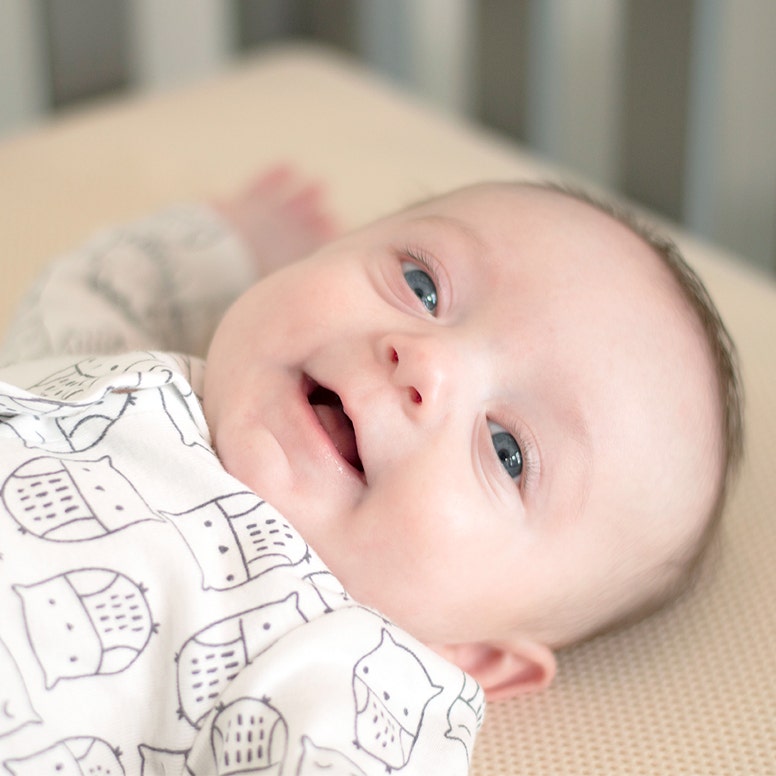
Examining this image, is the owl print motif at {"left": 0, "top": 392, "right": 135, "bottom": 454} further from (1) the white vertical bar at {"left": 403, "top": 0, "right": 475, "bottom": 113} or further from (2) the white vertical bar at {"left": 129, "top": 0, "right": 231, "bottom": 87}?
(2) the white vertical bar at {"left": 129, "top": 0, "right": 231, "bottom": 87}

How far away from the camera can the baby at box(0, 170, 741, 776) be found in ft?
2.43

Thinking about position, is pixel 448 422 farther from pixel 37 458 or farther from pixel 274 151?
pixel 274 151

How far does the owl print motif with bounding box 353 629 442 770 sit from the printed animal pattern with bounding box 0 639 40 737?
0.20 m

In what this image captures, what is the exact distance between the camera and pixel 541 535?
2.78 feet

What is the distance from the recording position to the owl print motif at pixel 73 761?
713 mm

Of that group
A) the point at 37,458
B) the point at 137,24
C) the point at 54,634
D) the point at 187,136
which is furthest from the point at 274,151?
the point at 54,634

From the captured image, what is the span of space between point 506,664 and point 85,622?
0.34 metres

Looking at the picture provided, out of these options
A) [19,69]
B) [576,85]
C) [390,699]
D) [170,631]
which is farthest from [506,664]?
[19,69]

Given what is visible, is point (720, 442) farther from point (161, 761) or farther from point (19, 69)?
point (19, 69)

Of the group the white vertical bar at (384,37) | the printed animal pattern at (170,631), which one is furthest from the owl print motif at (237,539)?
the white vertical bar at (384,37)

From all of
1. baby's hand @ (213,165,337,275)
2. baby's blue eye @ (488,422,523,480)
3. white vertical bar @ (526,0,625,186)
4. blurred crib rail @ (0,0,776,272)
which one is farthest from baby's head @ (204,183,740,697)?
white vertical bar @ (526,0,625,186)

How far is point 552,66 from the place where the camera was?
5.86 ft

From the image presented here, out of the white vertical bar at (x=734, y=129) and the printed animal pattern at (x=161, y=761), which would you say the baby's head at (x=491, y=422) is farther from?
the white vertical bar at (x=734, y=129)

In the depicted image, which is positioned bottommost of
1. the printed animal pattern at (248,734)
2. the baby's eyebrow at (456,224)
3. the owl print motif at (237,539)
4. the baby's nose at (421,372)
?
the printed animal pattern at (248,734)
